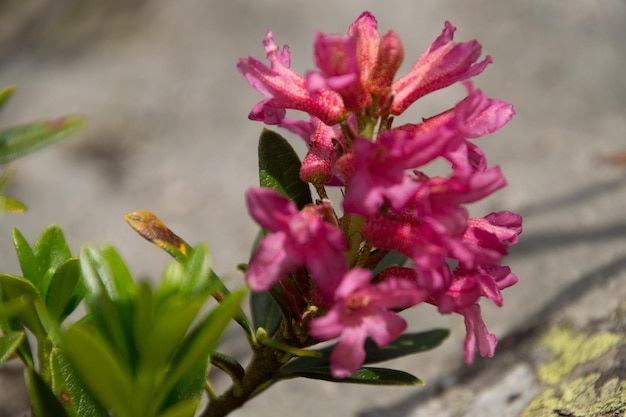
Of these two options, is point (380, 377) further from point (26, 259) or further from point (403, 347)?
point (26, 259)

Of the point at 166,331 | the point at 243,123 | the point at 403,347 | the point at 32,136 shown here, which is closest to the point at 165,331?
the point at 166,331

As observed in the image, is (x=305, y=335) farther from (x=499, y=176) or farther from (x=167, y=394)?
(x=499, y=176)

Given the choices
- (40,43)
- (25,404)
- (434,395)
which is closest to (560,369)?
(434,395)

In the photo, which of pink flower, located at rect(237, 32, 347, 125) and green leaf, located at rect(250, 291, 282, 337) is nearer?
pink flower, located at rect(237, 32, 347, 125)

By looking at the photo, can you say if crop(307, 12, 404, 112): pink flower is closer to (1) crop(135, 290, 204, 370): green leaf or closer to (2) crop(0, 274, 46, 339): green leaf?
(1) crop(135, 290, 204, 370): green leaf

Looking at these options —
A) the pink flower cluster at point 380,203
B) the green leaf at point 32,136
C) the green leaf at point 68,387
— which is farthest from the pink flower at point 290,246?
the green leaf at point 32,136

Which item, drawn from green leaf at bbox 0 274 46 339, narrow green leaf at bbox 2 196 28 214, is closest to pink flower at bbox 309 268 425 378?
green leaf at bbox 0 274 46 339
